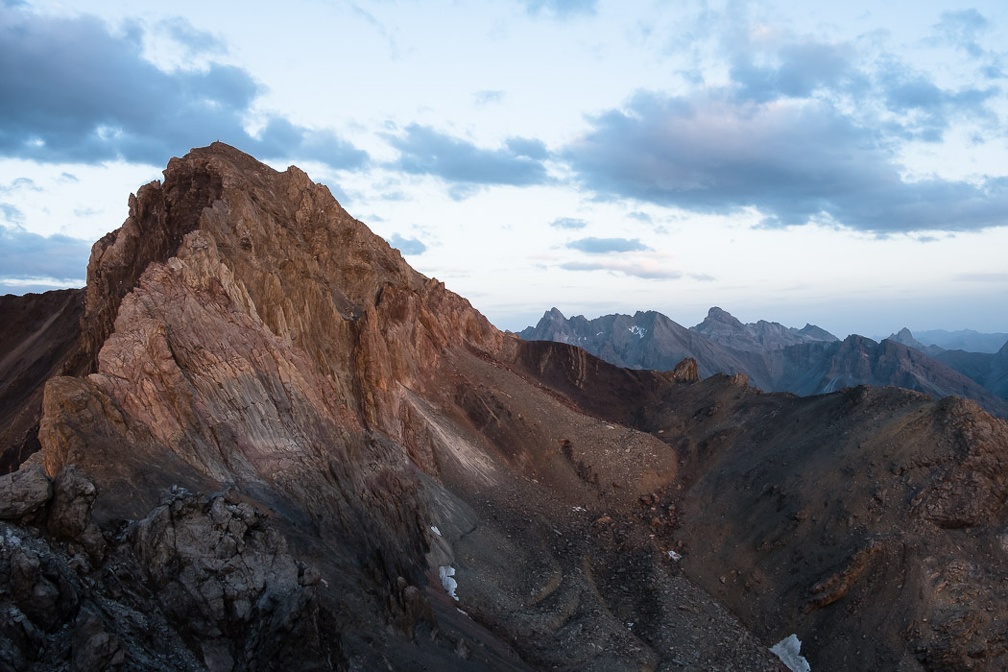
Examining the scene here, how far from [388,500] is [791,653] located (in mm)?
22861

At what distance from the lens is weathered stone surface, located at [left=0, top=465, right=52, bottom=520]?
17.1 m

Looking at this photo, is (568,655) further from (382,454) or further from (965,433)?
(965,433)

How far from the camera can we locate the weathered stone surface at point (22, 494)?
17.1m

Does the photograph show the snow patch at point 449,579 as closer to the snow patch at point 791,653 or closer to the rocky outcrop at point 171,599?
the snow patch at point 791,653

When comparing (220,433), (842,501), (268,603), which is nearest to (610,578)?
(842,501)

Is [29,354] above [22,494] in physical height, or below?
above

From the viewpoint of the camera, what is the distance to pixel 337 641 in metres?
21.3

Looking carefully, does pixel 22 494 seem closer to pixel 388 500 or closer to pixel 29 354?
pixel 388 500

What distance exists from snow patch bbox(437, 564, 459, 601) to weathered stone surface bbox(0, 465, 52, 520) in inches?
946

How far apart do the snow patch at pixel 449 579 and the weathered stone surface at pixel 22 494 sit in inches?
946

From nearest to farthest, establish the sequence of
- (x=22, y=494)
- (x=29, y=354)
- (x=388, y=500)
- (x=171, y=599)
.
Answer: (x=22, y=494), (x=171, y=599), (x=388, y=500), (x=29, y=354)

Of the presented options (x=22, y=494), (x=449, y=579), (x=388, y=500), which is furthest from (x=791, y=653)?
(x=22, y=494)

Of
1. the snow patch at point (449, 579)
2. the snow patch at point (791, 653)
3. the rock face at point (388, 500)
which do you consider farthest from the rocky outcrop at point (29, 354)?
the snow patch at point (791, 653)

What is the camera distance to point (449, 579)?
130ft
